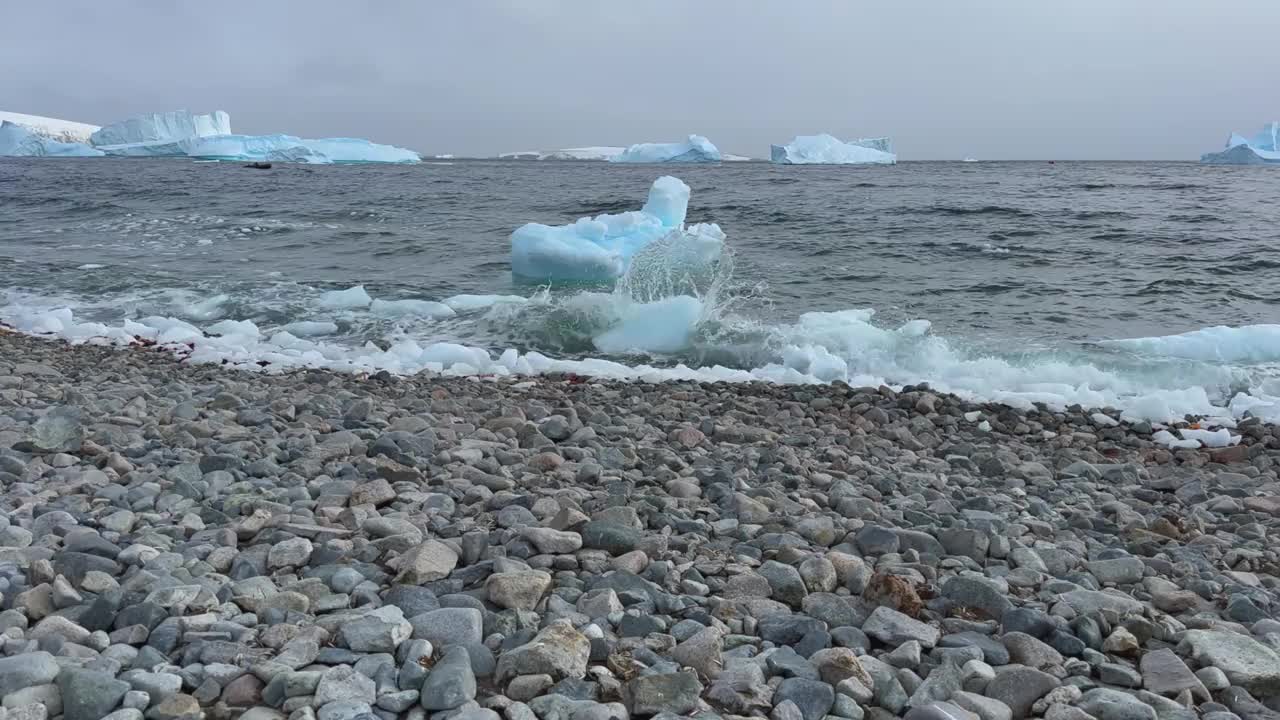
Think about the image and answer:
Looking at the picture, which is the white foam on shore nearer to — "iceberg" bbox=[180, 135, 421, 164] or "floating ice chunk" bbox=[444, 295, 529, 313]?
"floating ice chunk" bbox=[444, 295, 529, 313]

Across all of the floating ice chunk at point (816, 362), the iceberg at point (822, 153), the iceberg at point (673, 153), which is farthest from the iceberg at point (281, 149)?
the floating ice chunk at point (816, 362)

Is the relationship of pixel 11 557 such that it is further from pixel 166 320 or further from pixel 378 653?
pixel 166 320

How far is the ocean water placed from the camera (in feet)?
21.2

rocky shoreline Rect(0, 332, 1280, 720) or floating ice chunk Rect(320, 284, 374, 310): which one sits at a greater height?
floating ice chunk Rect(320, 284, 374, 310)

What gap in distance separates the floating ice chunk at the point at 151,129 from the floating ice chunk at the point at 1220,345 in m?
65.2

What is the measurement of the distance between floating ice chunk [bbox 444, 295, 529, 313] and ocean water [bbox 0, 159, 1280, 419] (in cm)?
4

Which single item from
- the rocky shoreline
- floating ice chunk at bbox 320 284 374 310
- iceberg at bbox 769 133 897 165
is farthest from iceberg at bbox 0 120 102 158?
the rocky shoreline

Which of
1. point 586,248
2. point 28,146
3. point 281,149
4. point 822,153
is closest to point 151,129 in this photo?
point 28,146

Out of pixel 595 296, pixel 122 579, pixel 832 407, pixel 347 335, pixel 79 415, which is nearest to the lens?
pixel 122 579

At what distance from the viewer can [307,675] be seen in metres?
1.64

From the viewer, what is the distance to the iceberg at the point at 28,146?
5434cm

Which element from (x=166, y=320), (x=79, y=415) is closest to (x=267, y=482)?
(x=79, y=415)

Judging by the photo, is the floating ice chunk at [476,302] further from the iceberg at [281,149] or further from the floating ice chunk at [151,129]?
the floating ice chunk at [151,129]

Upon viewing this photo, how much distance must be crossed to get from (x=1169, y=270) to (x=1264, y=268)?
1355 millimetres
